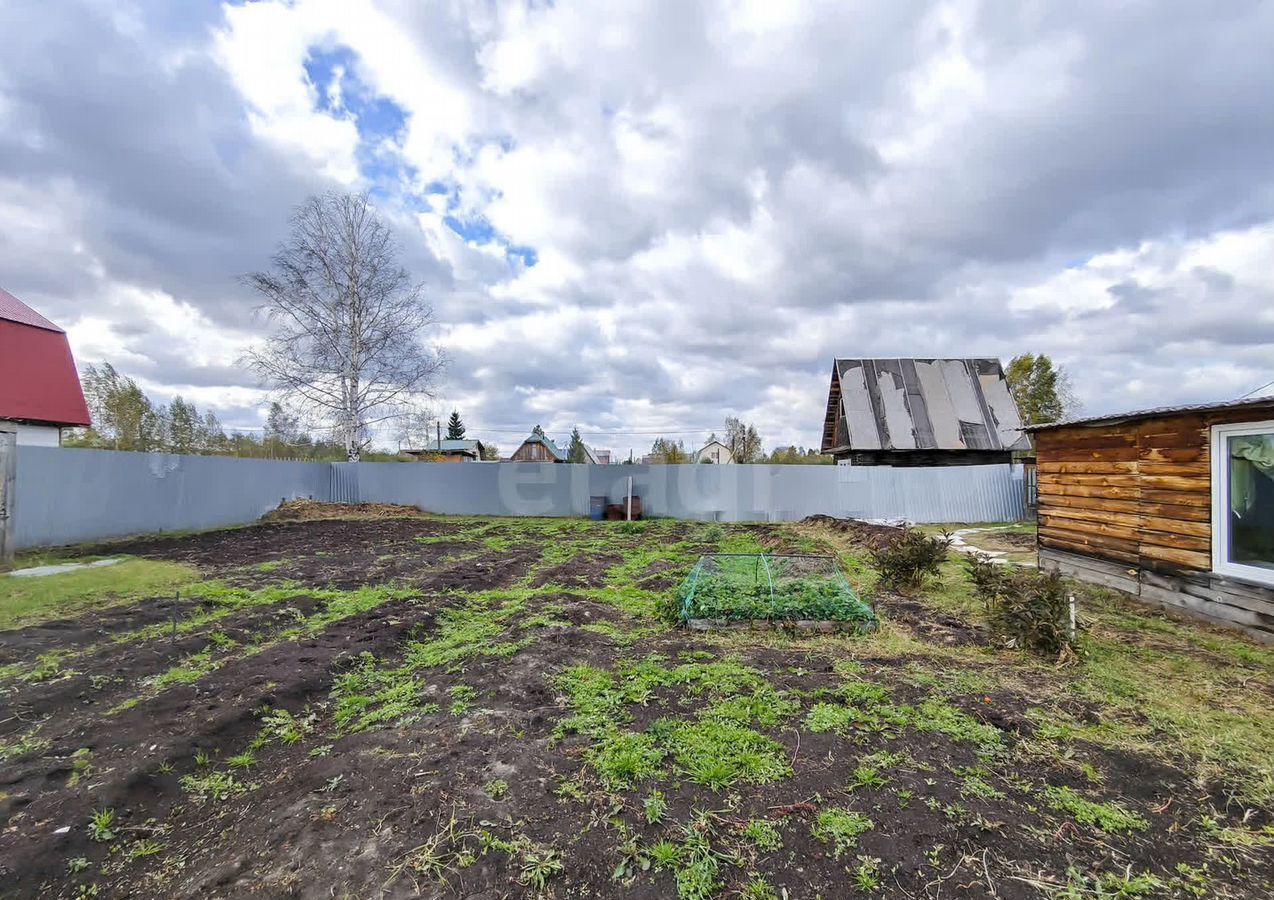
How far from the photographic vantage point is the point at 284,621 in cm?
496

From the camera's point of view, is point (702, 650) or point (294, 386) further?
point (294, 386)

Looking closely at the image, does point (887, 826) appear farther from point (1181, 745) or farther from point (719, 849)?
point (1181, 745)

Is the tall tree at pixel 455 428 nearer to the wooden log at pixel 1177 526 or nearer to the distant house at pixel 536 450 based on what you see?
the distant house at pixel 536 450

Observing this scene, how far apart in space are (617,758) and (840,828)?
1061 mm

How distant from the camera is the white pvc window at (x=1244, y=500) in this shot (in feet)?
14.9

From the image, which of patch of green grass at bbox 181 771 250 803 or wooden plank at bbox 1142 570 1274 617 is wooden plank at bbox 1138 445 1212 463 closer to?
wooden plank at bbox 1142 570 1274 617

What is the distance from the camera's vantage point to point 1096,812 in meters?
2.22

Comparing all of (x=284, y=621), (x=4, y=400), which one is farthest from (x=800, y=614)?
(x=4, y=400)

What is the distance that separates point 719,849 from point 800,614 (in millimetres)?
3040

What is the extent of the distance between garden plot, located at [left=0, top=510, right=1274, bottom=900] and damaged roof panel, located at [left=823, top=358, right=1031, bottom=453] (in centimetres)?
1247

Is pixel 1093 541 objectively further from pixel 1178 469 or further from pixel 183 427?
pixel 183 427

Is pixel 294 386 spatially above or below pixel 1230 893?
above

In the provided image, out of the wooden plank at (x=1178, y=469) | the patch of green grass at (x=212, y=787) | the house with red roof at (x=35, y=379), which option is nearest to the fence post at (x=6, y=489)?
the house with red roof at (x=35, y=379)

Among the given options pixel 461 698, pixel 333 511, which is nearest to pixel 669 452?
pixel 333 511
